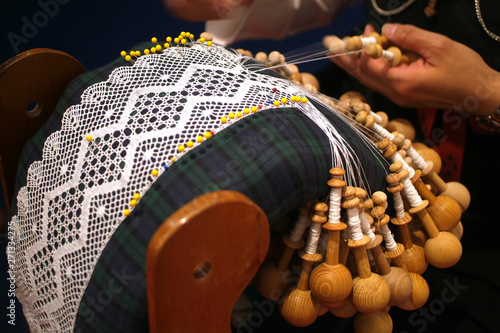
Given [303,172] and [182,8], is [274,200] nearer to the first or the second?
[303,172]

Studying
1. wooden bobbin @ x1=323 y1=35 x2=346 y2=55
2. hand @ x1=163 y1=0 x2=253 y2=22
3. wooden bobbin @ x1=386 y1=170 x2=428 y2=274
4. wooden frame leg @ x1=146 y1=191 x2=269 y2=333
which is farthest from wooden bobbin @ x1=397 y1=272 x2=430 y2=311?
hand @ x1=163 y1=0 x2=253 y2=22

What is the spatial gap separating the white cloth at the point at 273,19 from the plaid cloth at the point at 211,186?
0.66 m

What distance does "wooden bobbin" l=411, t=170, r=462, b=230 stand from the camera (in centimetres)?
72

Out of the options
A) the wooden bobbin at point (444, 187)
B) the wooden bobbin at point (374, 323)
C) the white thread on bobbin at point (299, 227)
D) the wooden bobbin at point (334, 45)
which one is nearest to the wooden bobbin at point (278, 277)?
the white thread on bobbin at point (299, 227)

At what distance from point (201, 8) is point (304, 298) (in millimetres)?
767

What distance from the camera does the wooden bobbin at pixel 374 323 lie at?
69 cm

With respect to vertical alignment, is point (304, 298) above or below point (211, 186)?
below

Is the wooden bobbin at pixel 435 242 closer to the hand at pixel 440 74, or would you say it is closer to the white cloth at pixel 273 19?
the hand at pixel 440 74

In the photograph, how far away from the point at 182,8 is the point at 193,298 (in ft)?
2.71

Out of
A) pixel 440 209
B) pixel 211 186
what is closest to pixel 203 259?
pixel 211 186

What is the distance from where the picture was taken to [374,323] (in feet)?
2.27

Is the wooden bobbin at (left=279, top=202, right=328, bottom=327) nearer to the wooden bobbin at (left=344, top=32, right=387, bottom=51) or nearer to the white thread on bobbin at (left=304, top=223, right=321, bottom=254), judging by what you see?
the white thread on bobbin at (left=304, top=223, right=321, bottom=254)

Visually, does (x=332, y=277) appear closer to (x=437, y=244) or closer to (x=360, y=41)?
(x=437, y=244)

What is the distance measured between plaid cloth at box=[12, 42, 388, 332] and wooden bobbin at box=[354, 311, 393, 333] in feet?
0.72
